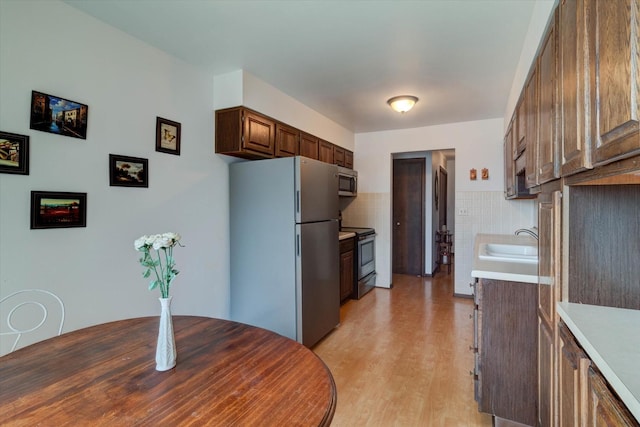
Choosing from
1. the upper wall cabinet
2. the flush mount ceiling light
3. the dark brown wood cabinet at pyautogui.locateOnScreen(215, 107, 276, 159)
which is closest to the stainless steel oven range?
the upper wall cabinet

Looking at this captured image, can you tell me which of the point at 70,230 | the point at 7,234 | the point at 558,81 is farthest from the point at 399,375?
the point at 7,234

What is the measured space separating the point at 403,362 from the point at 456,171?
276 cm

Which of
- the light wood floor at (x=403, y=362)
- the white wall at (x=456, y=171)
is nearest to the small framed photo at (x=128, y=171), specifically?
the light wood floor at (x=403, y=362)

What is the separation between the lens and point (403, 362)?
2537 millimetres

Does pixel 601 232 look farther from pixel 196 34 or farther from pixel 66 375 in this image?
pixel 196 34

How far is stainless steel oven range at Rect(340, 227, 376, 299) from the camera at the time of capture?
417 cm

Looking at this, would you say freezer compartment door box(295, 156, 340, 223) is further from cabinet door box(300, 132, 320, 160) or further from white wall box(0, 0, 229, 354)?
white wall box(0, 0, 229, 354)

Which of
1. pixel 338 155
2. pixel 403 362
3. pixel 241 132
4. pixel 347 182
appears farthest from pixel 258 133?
pixel 403 362

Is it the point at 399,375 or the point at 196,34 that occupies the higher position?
the point at 196,34

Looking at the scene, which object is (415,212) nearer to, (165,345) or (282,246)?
(282,246)

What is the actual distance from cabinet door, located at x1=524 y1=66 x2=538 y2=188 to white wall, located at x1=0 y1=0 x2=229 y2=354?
235cm

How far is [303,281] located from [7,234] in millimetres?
1842

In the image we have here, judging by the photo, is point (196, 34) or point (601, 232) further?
point (196, 34)

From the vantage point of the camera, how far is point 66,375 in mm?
1008
